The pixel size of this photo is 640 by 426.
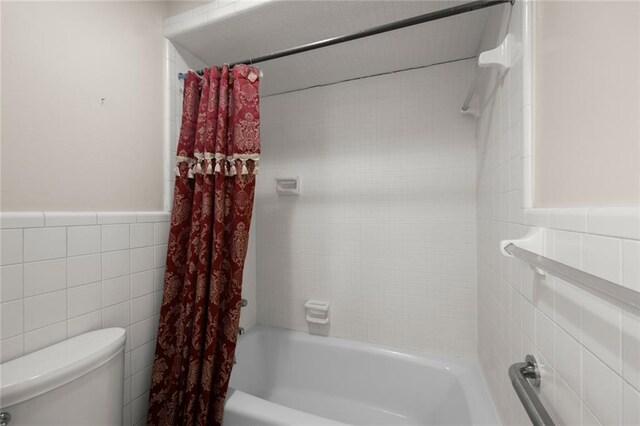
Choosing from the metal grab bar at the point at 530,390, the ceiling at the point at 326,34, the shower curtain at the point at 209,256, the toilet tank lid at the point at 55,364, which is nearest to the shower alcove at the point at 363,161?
the ceiling at the point at 326,34

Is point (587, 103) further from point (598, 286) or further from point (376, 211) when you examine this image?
point (376, 211)

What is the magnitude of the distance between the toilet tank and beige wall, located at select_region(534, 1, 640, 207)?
1.29 m

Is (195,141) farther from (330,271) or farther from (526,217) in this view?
(526,217)

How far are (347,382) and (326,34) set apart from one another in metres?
1.90

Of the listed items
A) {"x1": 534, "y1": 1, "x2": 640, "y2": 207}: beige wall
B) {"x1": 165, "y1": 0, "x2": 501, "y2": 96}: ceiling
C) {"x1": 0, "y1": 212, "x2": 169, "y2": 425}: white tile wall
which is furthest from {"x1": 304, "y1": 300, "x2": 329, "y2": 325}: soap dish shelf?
{"x1": 165, "y1": 0, "x2": 501, "y2": 96}: ceiling

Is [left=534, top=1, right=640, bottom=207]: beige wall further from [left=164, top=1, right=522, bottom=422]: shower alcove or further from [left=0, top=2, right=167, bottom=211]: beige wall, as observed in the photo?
[left=0, top=2, right=167, bottom=211]: beige wall

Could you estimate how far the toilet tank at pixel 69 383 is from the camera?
614 millimetres

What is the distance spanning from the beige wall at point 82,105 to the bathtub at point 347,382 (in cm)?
101

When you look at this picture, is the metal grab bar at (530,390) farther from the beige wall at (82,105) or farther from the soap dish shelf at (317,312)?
the beige wall at (82,105)

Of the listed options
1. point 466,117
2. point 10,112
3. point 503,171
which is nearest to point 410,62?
point 466,117

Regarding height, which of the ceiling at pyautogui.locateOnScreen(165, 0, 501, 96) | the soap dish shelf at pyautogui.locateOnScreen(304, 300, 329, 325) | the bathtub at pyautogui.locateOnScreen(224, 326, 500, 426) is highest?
the ceiling at pyautogui.locateOnScreen(165, 0, 501, 96)

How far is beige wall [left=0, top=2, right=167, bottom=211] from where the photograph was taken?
0.74 meters

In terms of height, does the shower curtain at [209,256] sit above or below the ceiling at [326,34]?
below

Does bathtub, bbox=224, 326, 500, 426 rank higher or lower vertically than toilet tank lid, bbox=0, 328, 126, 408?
lower
